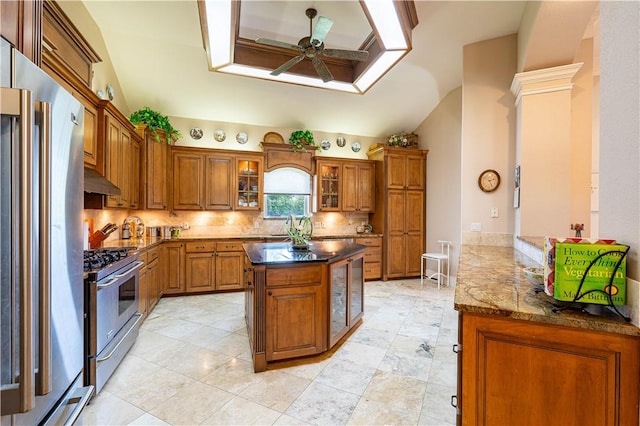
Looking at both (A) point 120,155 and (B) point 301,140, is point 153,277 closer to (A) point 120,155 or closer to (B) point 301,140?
(A) point 120,155

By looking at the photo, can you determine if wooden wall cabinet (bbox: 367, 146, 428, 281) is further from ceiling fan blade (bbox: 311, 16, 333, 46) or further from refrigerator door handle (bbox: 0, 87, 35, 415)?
refrigerator door handle (bbox: 0, 87, 35, 415)

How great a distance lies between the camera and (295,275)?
249 cm

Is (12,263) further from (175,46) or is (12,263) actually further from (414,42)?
(414,42)

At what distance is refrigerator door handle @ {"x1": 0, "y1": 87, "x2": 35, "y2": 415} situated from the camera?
0.77 meters

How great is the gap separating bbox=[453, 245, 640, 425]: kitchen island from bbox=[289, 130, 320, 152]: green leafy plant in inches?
176

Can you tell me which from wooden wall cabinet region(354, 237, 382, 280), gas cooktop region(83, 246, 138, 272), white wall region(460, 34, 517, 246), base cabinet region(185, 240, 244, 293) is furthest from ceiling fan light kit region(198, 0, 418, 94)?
wooden wall cabinet region(354, 237, 382, 280)

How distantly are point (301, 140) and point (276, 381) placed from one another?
4.09 m

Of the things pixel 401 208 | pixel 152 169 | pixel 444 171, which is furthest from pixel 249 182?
pixel 444 171

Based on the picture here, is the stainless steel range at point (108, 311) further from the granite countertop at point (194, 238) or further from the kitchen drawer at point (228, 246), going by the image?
the kitchen drawer at point (228, 246)

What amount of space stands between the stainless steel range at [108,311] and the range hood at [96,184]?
671 mm

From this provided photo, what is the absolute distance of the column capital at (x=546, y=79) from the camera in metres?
2.78

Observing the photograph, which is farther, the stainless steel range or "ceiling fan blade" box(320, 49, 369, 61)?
"ceiling fan blade" box(320, 49, 369, 61)

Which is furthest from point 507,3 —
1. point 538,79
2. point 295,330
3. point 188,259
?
point 188,259

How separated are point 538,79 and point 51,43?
4.17 m
